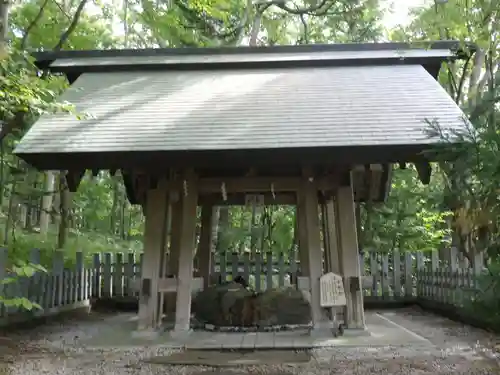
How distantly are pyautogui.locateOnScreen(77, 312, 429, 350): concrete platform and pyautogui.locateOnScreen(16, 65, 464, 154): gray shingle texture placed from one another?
245cm

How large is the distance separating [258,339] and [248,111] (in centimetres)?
318

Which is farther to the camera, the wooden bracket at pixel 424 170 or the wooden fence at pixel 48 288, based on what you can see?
the wooden bracket at pixel 424 170

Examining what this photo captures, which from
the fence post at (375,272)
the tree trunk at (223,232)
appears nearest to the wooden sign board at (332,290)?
the fence post at (375,272)

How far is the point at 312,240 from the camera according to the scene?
269 inches

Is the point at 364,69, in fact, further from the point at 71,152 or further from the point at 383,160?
the point at 71,152

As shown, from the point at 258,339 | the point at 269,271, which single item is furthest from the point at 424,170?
the point at 269,271

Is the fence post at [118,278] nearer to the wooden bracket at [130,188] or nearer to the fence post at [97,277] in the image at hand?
the fence post at [97,277]

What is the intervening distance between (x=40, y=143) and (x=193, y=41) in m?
8.91

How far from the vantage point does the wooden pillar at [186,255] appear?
22.0 feet

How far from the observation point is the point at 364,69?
336 inches

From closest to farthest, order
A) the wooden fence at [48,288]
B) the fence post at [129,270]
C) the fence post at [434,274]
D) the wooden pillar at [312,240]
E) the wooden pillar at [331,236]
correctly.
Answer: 1. the wooden fence at [48,288]
2. the wooden pillar at [312,240]
3. the wooden pillar at [331,236]
4. the fence post at [434,274]
5. the fence post at [129,270]

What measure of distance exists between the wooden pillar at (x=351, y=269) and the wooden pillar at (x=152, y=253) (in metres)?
2.61

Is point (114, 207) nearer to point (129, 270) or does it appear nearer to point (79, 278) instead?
point (129, 270)

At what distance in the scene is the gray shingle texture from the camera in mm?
6113
